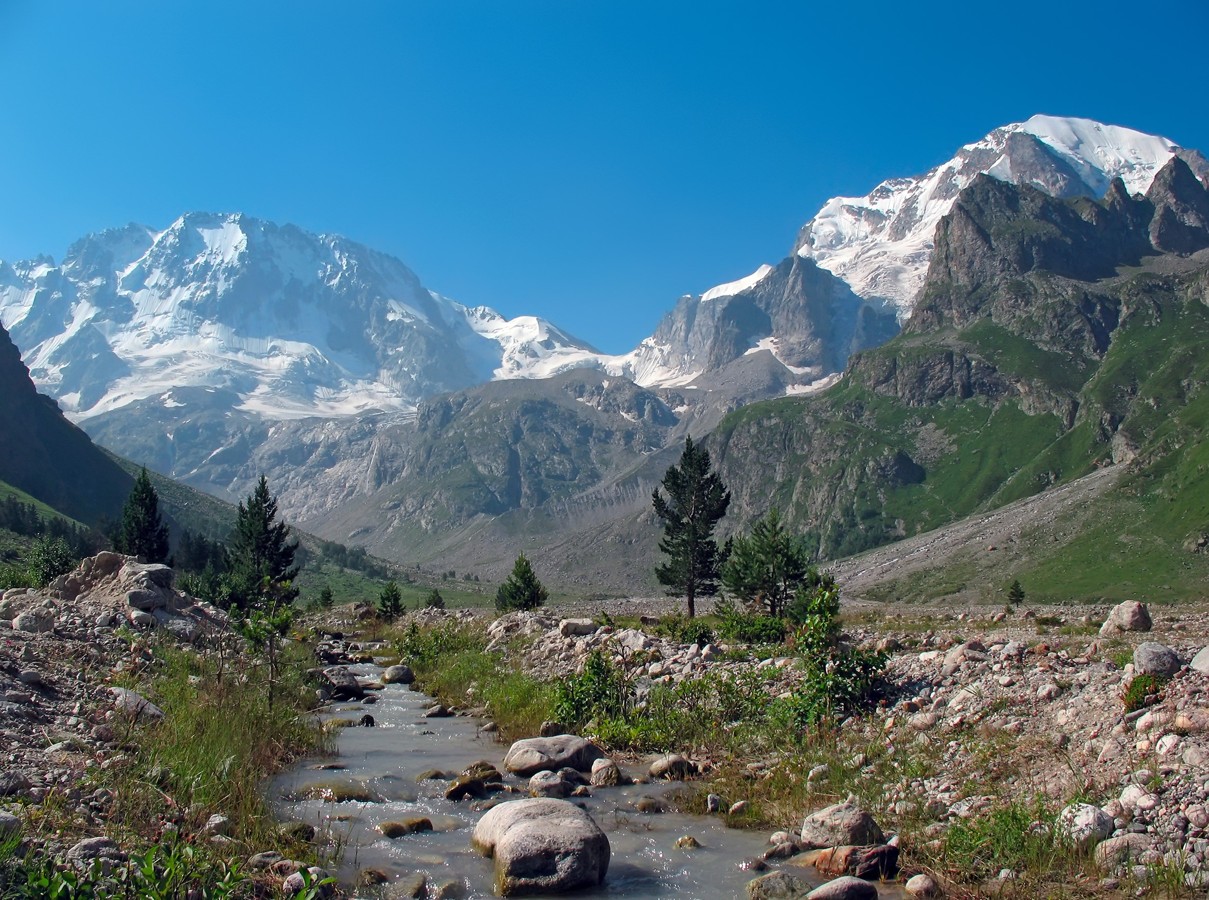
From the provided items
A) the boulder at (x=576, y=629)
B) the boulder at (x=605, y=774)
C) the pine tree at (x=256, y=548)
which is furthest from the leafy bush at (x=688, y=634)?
the pine tree at (x=256, y=548)

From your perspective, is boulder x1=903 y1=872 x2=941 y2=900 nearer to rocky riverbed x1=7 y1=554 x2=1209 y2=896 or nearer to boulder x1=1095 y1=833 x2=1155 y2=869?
rocky riverbed x1=7 y1=554 x2=1209 y2=896

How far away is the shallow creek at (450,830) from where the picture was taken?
548 inches

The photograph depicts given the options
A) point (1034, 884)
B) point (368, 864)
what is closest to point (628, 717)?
point (368, 864)

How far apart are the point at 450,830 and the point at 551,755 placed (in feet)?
17.5

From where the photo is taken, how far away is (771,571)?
55.1 metres

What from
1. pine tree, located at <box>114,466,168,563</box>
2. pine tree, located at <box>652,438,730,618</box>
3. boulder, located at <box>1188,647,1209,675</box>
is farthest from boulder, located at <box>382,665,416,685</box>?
pine tree, located at <box>114,466,168,563</box>

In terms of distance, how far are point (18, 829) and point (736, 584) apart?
2027 inches

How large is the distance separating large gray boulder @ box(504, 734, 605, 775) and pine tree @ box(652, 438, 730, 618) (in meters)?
43.3

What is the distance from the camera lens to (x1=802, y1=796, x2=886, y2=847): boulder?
48.1 ft

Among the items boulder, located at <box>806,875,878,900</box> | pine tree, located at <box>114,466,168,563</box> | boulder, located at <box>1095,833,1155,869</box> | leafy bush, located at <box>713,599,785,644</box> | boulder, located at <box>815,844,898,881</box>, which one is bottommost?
boulder, located at <box>815,844,898,881</box>

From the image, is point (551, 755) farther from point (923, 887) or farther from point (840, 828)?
point (923, 887)

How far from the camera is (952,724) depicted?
703 inches

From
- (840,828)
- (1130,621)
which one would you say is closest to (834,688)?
(840,828)

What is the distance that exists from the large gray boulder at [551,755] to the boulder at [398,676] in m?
21.8
